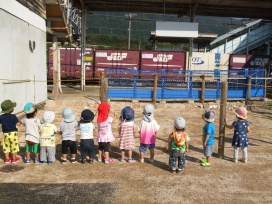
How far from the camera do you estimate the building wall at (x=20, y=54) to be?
9.05m

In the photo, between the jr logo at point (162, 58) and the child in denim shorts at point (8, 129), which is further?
the jr logo at point (162, 58)

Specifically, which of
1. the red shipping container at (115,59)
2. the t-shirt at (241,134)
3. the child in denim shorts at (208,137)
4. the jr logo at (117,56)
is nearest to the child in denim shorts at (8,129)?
the child in denim shorts at (208,137)

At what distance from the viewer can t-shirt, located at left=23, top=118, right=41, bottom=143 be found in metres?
6.16

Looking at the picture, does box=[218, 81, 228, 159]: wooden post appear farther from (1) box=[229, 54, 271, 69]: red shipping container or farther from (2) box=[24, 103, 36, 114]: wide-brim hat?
(1) box=[229, 54, 271, 69]: red shipping container

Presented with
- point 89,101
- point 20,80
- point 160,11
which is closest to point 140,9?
point 160,11

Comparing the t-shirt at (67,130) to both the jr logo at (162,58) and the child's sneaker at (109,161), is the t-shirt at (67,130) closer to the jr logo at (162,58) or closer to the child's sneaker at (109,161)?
the child's sneaker at (109,161)

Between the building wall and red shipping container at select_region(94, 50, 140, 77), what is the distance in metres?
10.2

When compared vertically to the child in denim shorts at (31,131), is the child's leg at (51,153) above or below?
below

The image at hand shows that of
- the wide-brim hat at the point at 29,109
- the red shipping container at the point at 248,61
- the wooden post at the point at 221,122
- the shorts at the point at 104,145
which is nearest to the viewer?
the wide-brim hat at the point at 29,109

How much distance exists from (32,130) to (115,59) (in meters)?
17.9

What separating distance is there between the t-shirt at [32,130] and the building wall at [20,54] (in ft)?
10.5

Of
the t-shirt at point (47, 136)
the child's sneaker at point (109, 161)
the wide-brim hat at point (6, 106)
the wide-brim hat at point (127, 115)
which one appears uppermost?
the wide-brim hat at point (6, 106)

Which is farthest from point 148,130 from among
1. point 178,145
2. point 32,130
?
point 32,130

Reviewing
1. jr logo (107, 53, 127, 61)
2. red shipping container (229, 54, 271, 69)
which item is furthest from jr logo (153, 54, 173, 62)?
red shipping container (229, 54, 271, 69)
